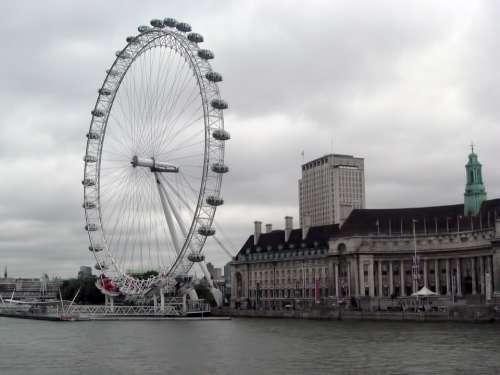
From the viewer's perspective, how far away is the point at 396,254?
368ft

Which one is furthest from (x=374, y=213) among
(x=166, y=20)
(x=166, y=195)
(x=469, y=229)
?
(x=166, y=20)

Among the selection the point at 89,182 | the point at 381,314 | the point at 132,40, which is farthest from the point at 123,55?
the point at 381,314

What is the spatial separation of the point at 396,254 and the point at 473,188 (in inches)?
536

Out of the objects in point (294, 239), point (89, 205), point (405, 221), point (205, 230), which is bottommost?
point (205, 230)

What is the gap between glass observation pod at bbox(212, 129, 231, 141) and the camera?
7775 centimetres

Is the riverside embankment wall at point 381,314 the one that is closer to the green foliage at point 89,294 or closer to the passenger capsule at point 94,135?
the passenger capsule at point 94,135

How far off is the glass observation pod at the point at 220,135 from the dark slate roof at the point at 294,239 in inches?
1705

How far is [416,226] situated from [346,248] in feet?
32.9

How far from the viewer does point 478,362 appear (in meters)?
43.2

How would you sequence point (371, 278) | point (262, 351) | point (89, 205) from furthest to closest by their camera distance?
point (371, 278) → point (89, 205) → point (262, 351)

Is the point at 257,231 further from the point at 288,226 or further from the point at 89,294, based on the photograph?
the point at 89,294

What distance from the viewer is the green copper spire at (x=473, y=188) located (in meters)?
109

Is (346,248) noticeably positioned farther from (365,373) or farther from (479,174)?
(365,373)

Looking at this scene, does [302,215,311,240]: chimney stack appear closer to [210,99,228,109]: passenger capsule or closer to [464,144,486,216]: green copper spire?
[464,144,486,216]: green copper spire
